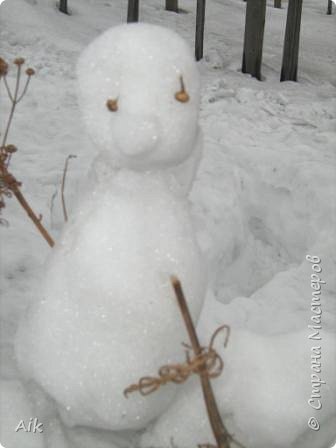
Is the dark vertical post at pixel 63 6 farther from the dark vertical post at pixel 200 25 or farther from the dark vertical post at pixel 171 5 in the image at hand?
the dark vertical post at pixel 171 5

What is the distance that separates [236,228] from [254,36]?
104 inches

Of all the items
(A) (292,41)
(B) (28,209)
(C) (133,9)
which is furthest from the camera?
(C) (133,9)

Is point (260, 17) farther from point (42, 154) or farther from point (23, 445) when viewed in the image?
point (23, 445)

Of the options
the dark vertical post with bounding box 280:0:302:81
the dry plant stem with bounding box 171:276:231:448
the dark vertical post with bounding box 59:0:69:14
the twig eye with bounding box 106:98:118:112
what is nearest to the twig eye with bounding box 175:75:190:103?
the twig eye with bounding box 106:98:118:112

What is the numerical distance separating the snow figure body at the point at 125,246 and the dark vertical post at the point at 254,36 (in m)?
3.46

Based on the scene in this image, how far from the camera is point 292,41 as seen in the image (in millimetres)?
4172

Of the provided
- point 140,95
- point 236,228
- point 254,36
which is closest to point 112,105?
point 140,95

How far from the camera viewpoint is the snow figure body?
0.89 m

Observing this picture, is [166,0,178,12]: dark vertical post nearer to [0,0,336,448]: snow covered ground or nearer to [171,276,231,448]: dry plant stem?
[0,0,336,448]: snow covered ground

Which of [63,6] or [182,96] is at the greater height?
[182,96]

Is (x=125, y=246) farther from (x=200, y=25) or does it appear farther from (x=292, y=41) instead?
(x=200, y=25)

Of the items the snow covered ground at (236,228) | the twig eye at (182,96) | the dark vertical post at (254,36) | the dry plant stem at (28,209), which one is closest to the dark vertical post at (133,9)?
the snow covered ground at (236,228)

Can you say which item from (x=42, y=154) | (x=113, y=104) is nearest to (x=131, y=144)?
(x=113, y=104)

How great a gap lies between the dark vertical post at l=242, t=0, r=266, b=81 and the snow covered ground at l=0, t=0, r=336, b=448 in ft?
0.49
